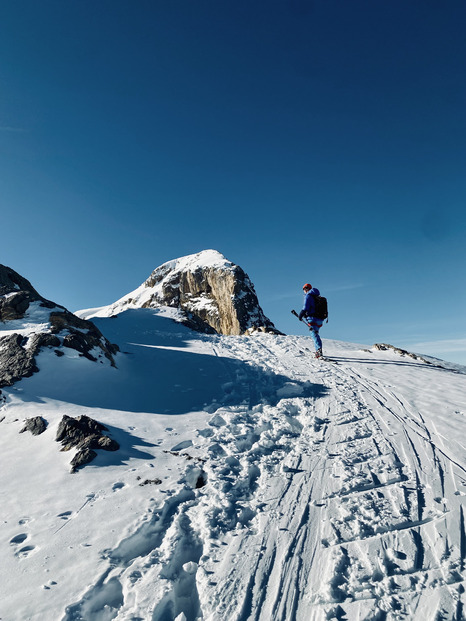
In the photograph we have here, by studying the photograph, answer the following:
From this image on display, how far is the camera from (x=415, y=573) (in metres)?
3.07

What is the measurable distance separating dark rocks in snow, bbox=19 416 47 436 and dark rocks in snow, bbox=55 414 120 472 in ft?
1.58

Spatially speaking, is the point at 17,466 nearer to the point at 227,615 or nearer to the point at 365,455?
the point at 227,615

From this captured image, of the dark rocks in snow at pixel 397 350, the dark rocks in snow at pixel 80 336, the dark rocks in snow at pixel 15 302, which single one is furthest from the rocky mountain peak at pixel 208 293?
the dark rocks in snow at pixel 80 336

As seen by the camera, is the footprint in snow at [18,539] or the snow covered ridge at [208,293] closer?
the footprint in snow at [18,539]

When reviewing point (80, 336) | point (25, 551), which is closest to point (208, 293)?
point (80, 336)

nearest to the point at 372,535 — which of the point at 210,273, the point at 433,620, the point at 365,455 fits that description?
the point at 433,620

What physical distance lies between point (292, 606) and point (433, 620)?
1.19m

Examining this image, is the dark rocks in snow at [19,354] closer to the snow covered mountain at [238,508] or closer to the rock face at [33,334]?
the rock face at [33,334]

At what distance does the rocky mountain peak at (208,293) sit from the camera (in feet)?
239

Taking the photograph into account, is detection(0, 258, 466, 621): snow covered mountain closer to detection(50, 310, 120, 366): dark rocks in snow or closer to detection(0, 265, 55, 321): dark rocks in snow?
detection(50, 310, 120, 366): dark rocks in snow

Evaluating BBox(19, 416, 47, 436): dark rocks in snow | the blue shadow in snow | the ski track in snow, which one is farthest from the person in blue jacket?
BBox(19, 416, 47, 436): dark rocks in snow

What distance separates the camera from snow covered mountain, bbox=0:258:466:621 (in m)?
2.99

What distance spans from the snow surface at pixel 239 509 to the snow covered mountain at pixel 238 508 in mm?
18

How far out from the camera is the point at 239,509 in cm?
420
